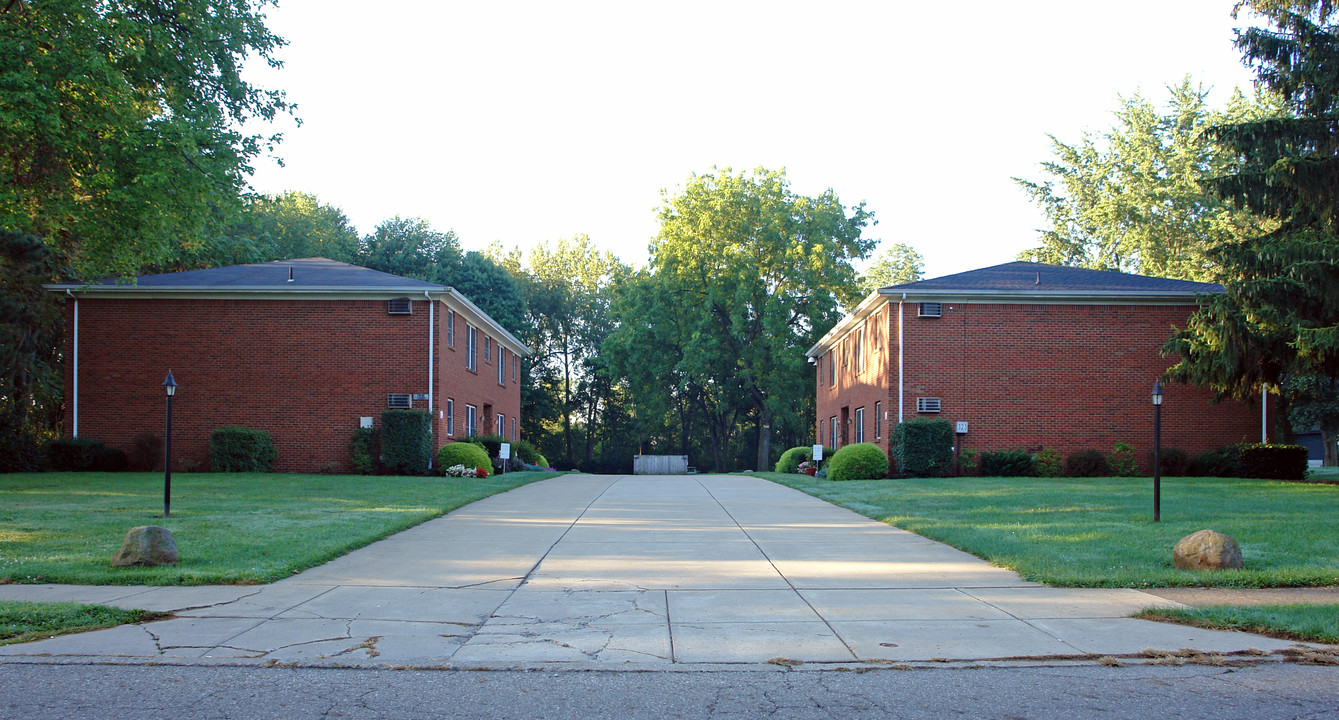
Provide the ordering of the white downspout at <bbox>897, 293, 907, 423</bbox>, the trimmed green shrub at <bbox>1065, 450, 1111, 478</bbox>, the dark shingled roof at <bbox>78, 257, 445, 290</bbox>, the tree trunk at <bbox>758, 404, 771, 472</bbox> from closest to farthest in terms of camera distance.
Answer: the trimmed green shrub at <bbox>1065, 450, 1111, 478</bbox>
the white downspout at <bbox>897, 293, 907, 423</bbox>
the dark shingled roof at <bbox>78, 257, 445, 290</bbox>
the tree trunk at <bbox>758, 404, 771, 472</bbox>

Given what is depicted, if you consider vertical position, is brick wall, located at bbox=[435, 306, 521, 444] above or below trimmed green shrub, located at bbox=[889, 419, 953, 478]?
above

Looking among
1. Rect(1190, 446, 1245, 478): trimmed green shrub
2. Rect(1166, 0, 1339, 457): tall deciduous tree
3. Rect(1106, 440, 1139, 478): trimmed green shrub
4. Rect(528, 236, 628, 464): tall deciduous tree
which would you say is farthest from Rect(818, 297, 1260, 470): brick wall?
Rect(528, 236, 628, 464): tall deciduous tree

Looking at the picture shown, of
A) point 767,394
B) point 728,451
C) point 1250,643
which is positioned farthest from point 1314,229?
point 728,451

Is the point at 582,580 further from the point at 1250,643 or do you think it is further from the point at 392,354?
the point at 392,354

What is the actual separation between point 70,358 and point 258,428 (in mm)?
5847

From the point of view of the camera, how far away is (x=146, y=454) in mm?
26047

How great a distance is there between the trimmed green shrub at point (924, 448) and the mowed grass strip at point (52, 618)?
2027cm

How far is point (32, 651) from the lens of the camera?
6.02 metres

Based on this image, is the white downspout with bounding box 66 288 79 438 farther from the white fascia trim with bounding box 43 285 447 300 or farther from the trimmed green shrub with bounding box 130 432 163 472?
the trimmed green shrub with bounding box 130 432 163 472

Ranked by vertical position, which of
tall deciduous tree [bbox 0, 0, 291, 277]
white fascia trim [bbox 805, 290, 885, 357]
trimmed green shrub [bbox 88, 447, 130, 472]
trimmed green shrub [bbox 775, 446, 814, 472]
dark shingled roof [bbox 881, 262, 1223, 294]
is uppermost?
tall deciduous tree [bbox 0, 0, 291, 277]

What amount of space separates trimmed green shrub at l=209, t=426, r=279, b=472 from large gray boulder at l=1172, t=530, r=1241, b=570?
22.7 m

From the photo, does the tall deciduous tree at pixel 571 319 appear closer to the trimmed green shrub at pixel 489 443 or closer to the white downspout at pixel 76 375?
the trimmed green shrub at pixel 489 443

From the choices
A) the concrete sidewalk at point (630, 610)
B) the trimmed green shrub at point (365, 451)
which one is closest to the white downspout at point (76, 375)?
the trimmed green shrub at point (365, 451)

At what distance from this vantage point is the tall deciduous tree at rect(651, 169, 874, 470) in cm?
4450
